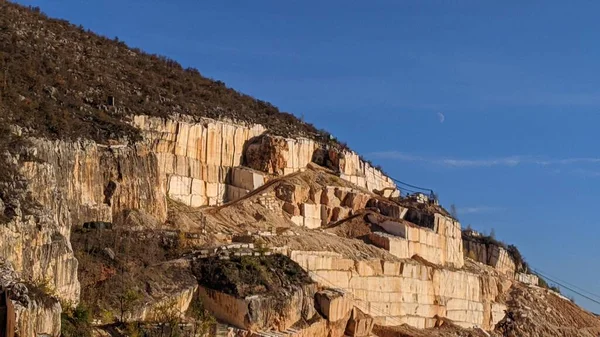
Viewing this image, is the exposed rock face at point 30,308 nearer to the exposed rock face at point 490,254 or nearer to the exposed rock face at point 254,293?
the exposed rock face at point 254,293

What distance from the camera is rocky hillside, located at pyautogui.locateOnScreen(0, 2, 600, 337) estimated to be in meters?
36.1

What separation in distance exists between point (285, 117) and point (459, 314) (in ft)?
46.6

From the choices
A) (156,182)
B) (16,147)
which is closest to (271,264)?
(156,182)

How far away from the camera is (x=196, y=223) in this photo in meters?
48.8

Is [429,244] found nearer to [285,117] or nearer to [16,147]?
[285,117]

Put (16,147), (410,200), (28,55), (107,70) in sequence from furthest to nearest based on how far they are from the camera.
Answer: (410,200)
(107,70)
(28,55)
(16,147)

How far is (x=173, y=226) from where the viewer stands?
1859 inches

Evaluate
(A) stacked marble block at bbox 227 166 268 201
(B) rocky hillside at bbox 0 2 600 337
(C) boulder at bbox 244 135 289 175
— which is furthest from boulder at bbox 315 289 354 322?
(C) boulder at bbox 244 135 289 175

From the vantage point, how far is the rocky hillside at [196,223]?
1420 inches

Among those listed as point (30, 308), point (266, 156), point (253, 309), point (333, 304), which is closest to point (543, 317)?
point (266, 156)

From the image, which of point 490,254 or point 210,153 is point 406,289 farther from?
point 490,254

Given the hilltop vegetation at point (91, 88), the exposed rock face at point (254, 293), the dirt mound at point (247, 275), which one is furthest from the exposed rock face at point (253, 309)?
the hilltop vegetation at point (91, 88)

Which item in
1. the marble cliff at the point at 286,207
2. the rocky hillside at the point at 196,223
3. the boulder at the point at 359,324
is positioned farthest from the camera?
the boulder at the point at 359,324

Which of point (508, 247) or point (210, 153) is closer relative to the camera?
point (210, 153)
